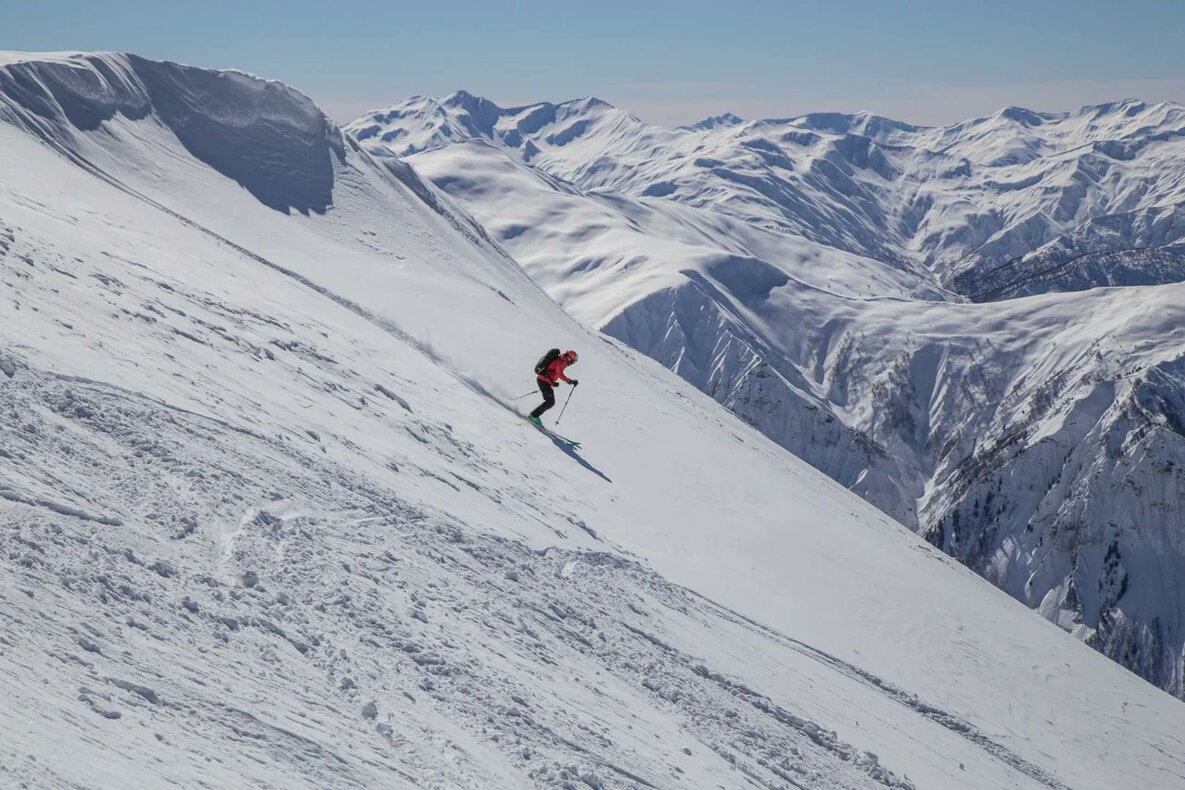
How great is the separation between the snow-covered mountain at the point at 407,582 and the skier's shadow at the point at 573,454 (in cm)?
16

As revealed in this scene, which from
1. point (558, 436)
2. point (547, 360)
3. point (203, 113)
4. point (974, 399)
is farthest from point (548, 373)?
point (974, 399)

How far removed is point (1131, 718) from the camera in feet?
76.9

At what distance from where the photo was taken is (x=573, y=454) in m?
22.9

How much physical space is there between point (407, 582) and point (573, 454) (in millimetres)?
12373

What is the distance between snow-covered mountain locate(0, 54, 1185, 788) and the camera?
7348 mm

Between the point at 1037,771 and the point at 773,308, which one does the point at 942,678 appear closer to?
the point at 1037,771

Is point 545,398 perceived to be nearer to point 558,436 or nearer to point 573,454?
point 558,436

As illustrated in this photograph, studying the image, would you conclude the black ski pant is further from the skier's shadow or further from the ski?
the skier's shadow

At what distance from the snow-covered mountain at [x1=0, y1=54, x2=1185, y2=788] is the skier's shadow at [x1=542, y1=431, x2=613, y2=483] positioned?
0.53ft

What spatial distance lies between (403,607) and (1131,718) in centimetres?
2141

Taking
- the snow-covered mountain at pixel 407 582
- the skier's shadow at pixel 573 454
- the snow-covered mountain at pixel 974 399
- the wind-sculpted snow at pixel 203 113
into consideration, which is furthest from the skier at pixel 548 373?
the snow-covered mountain at pixel 974 399

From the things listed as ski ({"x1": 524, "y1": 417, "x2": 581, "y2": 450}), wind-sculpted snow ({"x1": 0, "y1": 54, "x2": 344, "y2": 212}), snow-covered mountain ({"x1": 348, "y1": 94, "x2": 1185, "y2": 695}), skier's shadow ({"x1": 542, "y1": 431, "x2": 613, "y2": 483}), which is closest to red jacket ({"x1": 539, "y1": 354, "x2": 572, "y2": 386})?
ski ({"x1": 524, "y1": 417, "x2": 581, "y2": 450})

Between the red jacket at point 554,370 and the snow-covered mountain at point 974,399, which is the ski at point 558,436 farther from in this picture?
the snow-covered mountain at point 974,399

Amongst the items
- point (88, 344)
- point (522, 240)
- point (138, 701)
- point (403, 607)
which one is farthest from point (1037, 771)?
point (522, 240)
